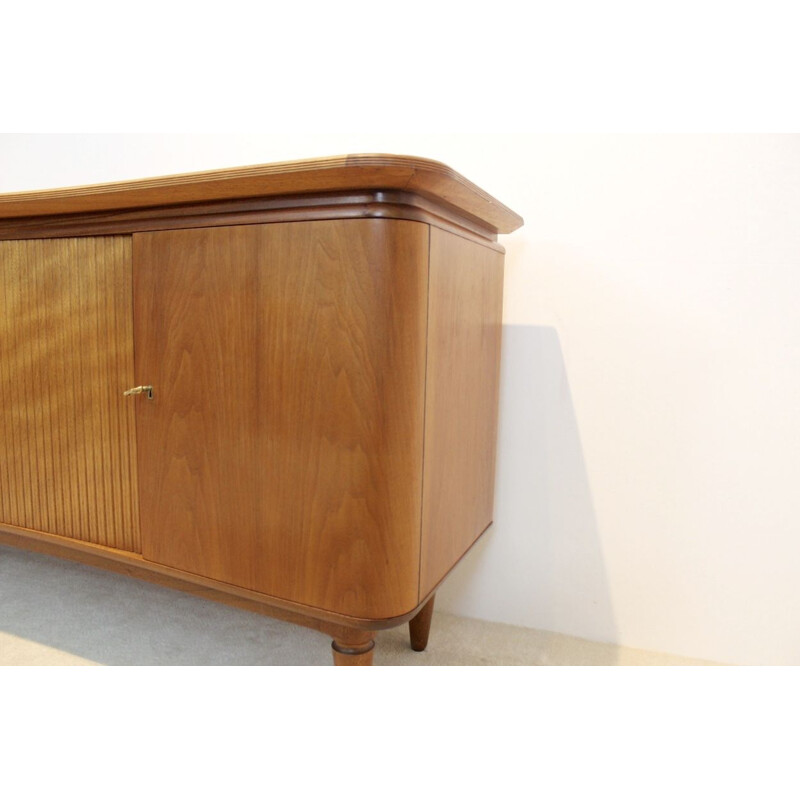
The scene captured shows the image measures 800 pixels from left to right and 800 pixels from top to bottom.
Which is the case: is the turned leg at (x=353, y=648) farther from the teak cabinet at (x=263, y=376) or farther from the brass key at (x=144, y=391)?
the brass key at (x=144, y=391)

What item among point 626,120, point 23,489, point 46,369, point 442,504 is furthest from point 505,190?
point 23,489

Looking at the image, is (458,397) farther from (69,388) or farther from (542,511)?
(69,388)

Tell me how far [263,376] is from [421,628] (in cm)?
65

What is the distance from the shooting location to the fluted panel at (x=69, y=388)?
106 cm

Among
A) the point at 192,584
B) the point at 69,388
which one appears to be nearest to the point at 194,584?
the point at 192,584

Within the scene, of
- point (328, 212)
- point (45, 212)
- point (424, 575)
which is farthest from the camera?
point (45, 212)

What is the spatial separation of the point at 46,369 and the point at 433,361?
27.2 inches

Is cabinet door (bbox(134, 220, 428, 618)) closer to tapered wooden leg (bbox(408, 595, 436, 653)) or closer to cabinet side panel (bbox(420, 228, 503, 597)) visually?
cabinet side panel (bbox(420, 228, 503, 597))

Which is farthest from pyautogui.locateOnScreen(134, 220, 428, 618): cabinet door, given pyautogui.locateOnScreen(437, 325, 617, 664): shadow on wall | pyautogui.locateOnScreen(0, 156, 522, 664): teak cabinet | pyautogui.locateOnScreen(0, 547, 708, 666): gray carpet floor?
pyautogui.locateOnScreen(437, 325, 617, 664): shadow on wall

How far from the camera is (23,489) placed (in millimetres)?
1205

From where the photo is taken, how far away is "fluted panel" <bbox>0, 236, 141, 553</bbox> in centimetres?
106

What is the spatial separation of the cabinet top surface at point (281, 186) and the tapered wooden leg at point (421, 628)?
2.44ft

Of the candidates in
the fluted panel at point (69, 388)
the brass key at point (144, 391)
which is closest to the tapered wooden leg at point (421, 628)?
the fluted panel at point (69, 388)

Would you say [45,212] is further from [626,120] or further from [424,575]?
[626,120]
